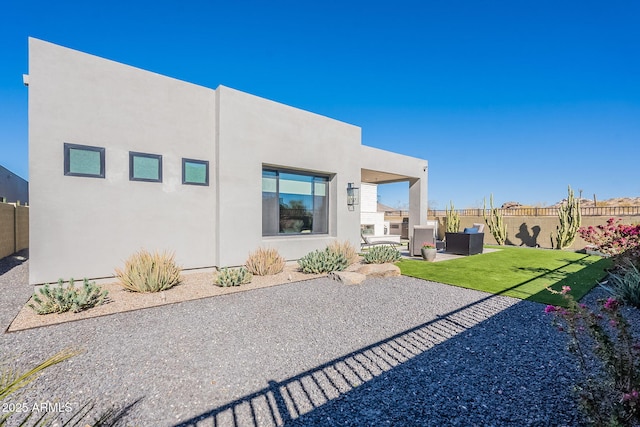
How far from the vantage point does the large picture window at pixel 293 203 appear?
849 centimetres

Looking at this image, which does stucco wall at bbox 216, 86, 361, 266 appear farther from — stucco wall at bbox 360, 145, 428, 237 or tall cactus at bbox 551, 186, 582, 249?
tall cactus at bbox 551, 186, 582, 249

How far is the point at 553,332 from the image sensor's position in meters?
3.88

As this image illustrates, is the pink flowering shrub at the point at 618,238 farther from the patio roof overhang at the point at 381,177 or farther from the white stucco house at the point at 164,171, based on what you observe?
the white stucco house at the point at 164,171

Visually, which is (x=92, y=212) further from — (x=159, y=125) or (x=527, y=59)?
(x=527, y=59)

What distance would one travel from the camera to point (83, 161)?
5.81 m

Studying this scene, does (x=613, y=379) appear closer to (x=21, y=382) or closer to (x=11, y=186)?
(x=21, y=382)

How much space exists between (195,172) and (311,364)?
5.77 metres

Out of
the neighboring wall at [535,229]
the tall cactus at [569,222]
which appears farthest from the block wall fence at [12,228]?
the tall cactus at [569,222]

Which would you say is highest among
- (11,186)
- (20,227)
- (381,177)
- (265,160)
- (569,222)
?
(381,177)

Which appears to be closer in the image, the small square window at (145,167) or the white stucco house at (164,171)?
the white stucco house at (164,171)

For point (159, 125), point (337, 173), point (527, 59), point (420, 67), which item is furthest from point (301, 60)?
point (527, 59)

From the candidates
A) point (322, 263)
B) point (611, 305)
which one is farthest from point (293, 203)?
point (611, 305)

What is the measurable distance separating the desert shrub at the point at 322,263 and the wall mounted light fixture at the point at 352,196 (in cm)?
251

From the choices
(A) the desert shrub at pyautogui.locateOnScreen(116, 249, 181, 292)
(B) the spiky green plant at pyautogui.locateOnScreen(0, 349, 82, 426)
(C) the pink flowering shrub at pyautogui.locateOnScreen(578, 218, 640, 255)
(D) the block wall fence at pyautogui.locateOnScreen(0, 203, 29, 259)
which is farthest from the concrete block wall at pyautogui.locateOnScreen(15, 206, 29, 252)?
(C) the pink flowering shrub at pyautogui.locateOnScreen(578, 218, 640, 255)
